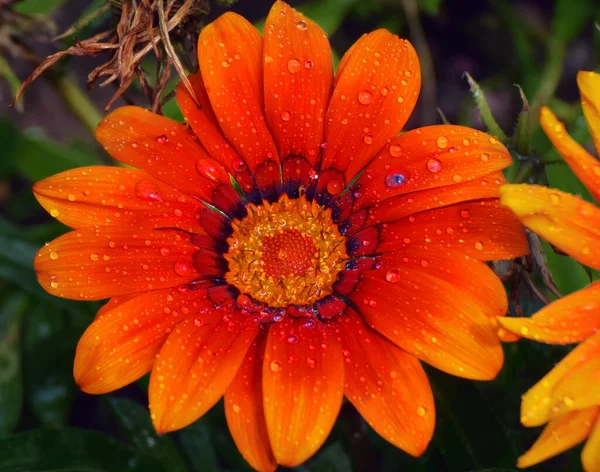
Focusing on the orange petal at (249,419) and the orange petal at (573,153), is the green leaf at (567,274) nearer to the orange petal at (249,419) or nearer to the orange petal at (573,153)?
the orange petal at (573,153)

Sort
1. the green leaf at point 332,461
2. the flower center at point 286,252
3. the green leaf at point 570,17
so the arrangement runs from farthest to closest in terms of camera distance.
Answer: the green leaf at point 570,17 → the green leaf at point 332,461 → the flower center at point 286,252

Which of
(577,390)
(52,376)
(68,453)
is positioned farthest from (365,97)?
(52,376)

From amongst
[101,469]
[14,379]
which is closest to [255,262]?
[101,469]

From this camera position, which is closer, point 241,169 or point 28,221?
point 241,169

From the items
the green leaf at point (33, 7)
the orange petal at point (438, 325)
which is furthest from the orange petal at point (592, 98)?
the green leaf at point (33, 7)

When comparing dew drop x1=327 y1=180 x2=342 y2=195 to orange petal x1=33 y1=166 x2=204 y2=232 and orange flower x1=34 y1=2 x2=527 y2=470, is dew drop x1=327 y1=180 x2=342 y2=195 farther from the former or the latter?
orange petal x1=33 y1=166 x2=204 y2=232

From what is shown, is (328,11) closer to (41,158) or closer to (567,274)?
(41,158)

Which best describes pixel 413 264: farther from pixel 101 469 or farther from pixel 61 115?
pixel 61 115

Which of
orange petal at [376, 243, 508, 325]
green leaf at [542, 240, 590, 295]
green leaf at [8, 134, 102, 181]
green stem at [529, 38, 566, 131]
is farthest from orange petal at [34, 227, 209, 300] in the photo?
green stem at [529, 38, 566, 131]
